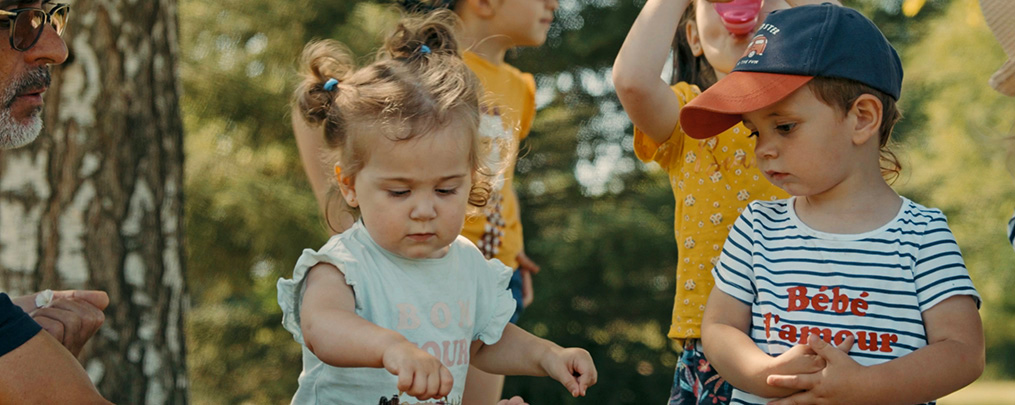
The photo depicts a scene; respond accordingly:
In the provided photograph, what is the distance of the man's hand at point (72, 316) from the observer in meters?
2.36

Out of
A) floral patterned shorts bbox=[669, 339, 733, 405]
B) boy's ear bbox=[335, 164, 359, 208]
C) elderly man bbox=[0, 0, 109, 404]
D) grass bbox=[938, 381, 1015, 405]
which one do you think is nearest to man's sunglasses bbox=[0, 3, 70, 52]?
elderly man bbox=[0, 0, 109, 404]

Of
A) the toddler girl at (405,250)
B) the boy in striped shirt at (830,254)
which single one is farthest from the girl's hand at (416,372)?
the boy in striped shirt at (830,254)

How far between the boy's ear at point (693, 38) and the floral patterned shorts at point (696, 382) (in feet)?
2.69

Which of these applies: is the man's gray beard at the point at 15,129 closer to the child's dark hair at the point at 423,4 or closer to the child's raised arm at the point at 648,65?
the child's dark hair at the point at 423,4

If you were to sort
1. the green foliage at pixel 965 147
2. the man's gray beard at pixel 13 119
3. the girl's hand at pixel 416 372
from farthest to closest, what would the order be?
the green foliage at pixel 965 147
the man's gray beard at pixel 13 119
the girl's hand at pixel 416 372

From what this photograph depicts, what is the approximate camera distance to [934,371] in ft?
6.61

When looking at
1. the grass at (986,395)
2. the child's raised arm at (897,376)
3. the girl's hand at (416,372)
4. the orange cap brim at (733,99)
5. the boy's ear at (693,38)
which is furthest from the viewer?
the grass at (986,395)

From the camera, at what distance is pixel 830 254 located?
2.18m

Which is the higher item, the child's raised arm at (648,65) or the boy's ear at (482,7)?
the boy's ear at (482,7)

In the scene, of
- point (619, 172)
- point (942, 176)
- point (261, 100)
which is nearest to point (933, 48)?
point (942, 176)

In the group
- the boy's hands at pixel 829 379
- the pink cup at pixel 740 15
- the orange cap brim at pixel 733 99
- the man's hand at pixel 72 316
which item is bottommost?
the man's hand at pixel 72 316

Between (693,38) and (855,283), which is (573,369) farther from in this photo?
→ (693,38)

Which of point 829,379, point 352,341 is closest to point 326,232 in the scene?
point 352,341

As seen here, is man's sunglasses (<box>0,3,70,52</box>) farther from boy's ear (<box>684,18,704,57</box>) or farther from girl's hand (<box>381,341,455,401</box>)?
boy's ear (<box>684,18,704,57</box>)
